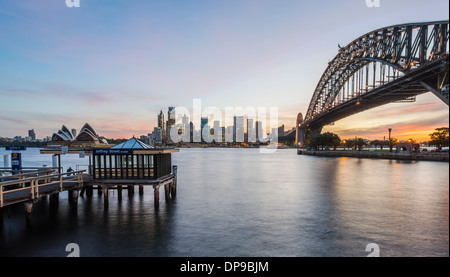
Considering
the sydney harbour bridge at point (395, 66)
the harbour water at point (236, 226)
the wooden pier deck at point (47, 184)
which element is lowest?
the harbour water at point (236, 226)

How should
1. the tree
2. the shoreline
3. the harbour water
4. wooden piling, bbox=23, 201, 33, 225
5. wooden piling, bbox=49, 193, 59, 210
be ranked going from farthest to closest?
the shoreline → the tree → wooden piling, bbox=49, 193, 59, 210 → wooden piling, bbox=23, 201, 33, 225 → the harbour water

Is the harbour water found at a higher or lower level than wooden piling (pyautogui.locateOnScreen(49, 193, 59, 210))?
lower

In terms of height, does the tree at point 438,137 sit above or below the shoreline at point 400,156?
above

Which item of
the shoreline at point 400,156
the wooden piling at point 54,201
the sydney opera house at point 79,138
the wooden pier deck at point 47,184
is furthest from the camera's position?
the sydney opera house at point 79,138

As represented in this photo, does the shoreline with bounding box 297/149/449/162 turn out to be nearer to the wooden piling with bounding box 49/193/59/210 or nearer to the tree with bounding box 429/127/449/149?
the tree with bounding box 429/127/449/149

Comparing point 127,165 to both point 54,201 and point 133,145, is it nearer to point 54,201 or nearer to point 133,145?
point 133,145

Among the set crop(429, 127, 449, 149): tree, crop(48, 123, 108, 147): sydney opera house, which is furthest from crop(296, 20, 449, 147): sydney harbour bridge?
crop(48, 123, 108, 147): sydney opera house

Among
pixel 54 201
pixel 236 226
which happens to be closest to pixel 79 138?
pixel 54 201

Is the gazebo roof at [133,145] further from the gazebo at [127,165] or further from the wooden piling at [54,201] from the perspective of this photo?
the wooden piling at [54,201]

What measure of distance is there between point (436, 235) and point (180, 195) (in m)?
25.5

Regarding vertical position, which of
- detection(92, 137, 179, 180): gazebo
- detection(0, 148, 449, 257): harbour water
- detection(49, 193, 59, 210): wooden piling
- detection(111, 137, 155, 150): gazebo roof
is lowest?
detection(0, 148, 449, 257): harbour water

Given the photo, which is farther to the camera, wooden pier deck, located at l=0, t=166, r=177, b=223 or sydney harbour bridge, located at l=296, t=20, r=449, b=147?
sydney harbour bridge, located at l=296, t=20, r=449, b=147

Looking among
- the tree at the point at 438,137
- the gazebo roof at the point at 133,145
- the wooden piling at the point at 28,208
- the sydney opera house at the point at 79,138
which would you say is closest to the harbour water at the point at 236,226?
the wooden piling at the point at 28,208
